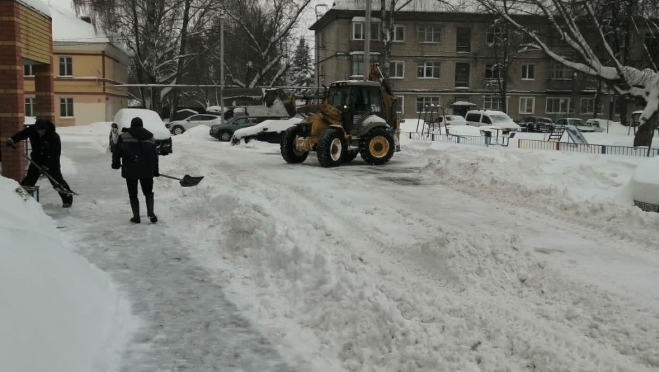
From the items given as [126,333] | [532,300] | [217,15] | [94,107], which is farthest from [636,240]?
[94,107]

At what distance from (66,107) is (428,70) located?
30612 mm

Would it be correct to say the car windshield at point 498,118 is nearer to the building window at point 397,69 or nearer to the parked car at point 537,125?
the parked car at point 537,125

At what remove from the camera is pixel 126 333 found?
5184mm

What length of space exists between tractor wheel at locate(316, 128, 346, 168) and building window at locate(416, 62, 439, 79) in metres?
41.2

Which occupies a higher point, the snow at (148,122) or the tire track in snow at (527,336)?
the snow at (148,122)

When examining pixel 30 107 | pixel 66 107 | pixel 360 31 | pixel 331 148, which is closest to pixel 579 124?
pixel 360 31

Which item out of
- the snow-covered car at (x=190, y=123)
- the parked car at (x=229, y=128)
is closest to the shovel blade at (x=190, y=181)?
the parked car at (x=229, y=128)

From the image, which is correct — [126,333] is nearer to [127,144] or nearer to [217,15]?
[127,144]

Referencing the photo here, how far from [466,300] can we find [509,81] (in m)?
56.0

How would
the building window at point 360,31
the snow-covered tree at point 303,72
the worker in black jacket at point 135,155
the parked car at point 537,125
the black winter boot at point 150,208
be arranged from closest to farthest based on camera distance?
1. the worker in black jacket at point 135,155
2. the black winter boot at point 150,208
3. the parked car at point 537,125
4. the building window at point 360,31
5. the snow-covered tree at point 303,72

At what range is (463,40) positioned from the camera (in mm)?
57844

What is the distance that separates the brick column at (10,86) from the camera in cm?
1100

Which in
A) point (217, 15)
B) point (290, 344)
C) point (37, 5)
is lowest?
point (290, 344)

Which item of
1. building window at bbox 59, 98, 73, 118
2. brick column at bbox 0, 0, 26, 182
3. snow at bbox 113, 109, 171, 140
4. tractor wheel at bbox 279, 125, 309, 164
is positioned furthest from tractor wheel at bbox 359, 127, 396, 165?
building window at bbox 59, 98, 73, 118
